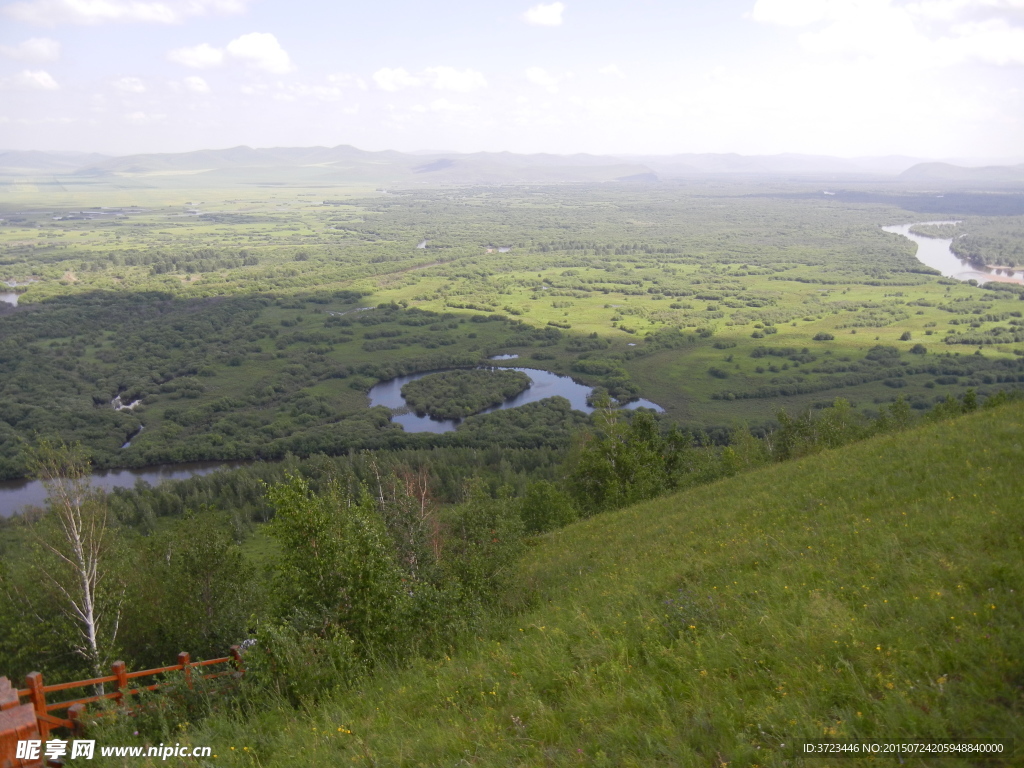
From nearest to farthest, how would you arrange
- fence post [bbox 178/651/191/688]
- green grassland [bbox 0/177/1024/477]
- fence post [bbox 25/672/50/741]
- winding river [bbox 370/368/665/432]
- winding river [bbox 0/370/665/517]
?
1. fence post [bbox 25/672/50/741]
2. fence post [bbox 178/651/191/688]
3. winding river [bbox 0/370/665/517]
4. green grassland [bbox 0/177/1024/477]
5. winding river [bbox 370/368/665/432]

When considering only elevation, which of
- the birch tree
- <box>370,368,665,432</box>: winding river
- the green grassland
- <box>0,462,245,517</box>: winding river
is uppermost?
the birch tree

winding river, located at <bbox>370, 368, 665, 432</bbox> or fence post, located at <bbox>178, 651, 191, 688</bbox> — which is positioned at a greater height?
fence post, located at <bbox>178, 651, 191, 688</bbox>

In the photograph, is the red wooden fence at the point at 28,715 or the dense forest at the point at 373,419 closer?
the red wooden fence at the point at 28,715

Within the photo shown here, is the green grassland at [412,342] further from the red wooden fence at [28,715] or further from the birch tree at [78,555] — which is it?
the red wooden fence at [28,715]

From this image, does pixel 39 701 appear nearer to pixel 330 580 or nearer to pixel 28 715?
pixel 28 715

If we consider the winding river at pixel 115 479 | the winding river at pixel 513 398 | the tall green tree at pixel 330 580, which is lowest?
the winding river at pixel 115 479

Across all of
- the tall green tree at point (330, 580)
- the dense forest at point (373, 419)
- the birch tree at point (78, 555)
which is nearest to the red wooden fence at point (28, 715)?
the dense forest at point (373, 419)

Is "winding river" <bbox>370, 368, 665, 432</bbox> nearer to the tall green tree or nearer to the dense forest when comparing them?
the dense forest

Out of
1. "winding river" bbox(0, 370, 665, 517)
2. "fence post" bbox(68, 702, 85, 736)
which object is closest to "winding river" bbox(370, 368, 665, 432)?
"winding river" bbox(0, 370, 665, 517)
